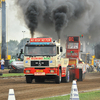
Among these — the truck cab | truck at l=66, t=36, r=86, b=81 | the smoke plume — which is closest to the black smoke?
the smoke plume

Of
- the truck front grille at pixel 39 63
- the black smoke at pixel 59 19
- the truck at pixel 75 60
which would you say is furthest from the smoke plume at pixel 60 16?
the truck front grille at pixel 39 63

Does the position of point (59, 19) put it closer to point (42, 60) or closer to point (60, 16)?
point (60, 16)

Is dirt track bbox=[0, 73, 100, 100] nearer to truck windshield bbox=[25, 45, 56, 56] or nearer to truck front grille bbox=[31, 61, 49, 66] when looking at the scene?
truck front grille bbox=[31, 61, 49, 66]

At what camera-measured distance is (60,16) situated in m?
31.7

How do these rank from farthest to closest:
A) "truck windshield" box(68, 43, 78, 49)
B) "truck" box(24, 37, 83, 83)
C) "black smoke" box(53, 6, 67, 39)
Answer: "black smoke" box(53, 6, 67, 39)
"truck windshield" box(68, 43, 78, 49)
"truck" box(24, 37, 83, 83)

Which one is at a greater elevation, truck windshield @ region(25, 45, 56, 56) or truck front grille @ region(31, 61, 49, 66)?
truck windshield @ region(25, 45, 56, 56)

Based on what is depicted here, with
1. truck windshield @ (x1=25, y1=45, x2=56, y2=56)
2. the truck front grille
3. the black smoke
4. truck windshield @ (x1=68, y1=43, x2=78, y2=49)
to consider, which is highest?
the black smoke

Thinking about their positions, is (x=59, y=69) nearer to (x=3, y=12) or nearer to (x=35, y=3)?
(x=35, y=3)

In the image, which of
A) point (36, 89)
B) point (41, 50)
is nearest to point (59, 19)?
point (41, 50)

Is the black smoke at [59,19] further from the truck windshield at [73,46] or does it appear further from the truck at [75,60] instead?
the truck windshield at [73,46]

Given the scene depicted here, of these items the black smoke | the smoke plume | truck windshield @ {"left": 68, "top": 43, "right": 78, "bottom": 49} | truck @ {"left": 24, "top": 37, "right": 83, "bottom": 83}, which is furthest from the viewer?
the black smoke

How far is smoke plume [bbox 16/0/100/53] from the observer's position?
3023 centimetres

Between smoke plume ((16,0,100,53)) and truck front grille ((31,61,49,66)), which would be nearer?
truck front grille ((31,61,49,66))

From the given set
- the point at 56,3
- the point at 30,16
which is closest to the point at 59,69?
the point at 30,16
